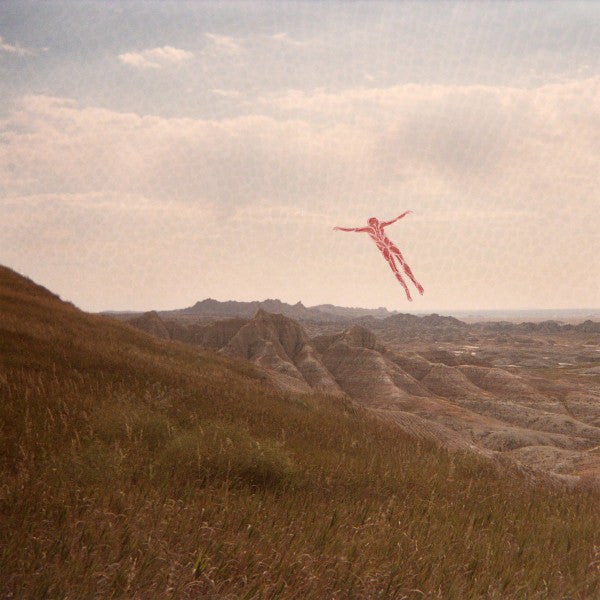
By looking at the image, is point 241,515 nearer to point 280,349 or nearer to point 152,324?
point 280,349

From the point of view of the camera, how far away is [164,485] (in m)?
3.45

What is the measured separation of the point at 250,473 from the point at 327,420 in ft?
14.1

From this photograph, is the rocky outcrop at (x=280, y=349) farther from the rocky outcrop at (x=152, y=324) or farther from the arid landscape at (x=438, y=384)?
the rocky outcrop at (x=152, y=324)

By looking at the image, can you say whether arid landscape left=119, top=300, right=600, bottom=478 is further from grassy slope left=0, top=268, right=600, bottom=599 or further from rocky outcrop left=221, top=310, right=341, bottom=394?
grassy slope left=0, top=268, right=600, bottom=599

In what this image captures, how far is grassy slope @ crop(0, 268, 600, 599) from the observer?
2.34 meters

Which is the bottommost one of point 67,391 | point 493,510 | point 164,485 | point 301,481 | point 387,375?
point 387,375

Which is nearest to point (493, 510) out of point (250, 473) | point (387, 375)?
point (250, 473)

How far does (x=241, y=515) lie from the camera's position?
3.17 metres

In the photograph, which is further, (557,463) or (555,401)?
(555,401)

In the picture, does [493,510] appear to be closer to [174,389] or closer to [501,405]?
[174,389]

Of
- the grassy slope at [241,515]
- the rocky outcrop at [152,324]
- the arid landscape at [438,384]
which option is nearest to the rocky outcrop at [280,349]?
the arid landscape at [438,384]

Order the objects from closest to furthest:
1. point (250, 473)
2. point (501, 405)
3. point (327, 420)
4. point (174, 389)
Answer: point (250, 473)
point (174, 389)
point (327, 420)
point (501, 405)

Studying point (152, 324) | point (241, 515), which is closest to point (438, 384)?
point (152, 324)

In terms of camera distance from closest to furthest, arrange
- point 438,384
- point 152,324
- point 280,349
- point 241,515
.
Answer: point 241,515, point 438,384, point 280,349, point 152,324
